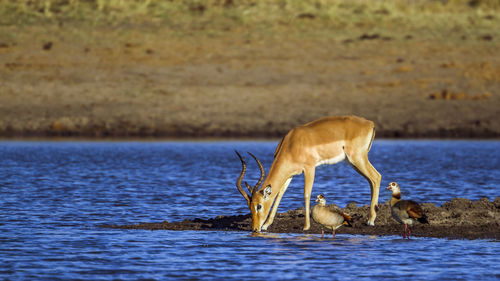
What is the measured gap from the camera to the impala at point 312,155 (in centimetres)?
1402

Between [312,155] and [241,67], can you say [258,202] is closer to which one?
[312,155]

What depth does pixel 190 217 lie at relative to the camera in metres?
16.0

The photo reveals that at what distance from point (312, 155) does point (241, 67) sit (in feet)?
93.4

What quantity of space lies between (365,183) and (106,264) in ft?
42.2

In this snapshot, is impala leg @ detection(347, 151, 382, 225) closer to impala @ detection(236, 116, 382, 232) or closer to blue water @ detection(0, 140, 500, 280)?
impala @ detection(236, 116, 382, 232)

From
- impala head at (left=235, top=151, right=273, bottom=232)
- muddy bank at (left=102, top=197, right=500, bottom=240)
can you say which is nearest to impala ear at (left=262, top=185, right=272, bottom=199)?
impala head at (left=235, top=151, right=273, bottom=232)

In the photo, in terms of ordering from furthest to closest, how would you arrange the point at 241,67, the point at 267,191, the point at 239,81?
the point at 241,67, the point at 239,81, the point at 267,191

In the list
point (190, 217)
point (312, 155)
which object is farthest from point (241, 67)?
point (312, 155)

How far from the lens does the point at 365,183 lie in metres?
23.3

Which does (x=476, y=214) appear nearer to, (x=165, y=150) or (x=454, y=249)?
(x=454, y=249)

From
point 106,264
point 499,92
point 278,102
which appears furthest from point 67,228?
point 499,92

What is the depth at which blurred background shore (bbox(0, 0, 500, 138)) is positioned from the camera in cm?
3691

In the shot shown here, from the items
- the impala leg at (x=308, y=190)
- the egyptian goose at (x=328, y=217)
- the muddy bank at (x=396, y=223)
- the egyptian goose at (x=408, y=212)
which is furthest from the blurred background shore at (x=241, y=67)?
the egyptian goose at (x=408, y=212)

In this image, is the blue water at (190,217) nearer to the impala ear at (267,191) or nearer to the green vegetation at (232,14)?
the impala ear at (267,191)
